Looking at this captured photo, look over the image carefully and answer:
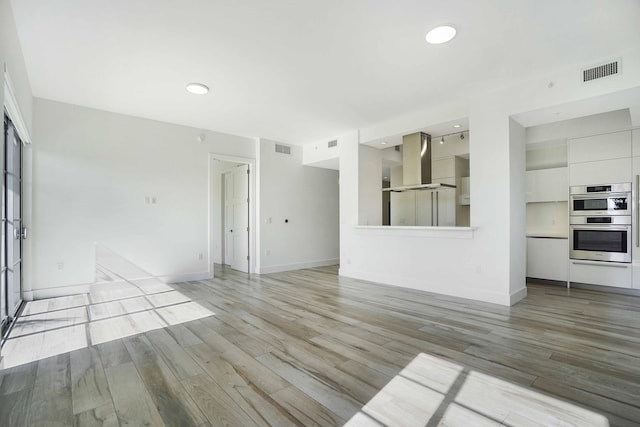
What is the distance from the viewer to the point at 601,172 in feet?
15.8

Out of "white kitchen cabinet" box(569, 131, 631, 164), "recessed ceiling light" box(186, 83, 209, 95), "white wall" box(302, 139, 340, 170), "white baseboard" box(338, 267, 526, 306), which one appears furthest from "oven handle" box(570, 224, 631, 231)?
"recessed ceiling light" box(186, 83, 209, 95)

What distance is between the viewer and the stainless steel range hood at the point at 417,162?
5199 mm

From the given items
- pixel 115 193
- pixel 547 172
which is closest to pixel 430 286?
pixel 547 172

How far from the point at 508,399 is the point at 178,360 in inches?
94.3

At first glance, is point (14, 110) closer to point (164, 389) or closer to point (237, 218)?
point (164, 389)

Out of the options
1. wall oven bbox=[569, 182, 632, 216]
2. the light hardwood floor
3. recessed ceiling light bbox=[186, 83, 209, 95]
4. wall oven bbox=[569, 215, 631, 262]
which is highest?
recessed ceiling light bbox=[186, 83, 209, 95]

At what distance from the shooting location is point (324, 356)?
2525mm

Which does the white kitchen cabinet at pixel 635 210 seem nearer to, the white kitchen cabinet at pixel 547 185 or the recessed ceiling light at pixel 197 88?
the white kitchen cabinet at pixel 547 185

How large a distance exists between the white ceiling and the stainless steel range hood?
32.2 inches

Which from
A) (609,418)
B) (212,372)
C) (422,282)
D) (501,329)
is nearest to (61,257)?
(212,372)

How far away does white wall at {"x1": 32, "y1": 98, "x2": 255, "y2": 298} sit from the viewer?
438 cm

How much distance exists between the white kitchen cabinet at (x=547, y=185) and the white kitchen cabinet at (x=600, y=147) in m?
0.33

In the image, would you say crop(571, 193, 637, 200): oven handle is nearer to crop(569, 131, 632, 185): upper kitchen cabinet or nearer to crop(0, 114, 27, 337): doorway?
crop(569, 131, 632, 185): upper kitchen cabinet

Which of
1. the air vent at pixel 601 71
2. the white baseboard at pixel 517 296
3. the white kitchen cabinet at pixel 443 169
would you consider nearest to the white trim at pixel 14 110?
the air vent at pixel 601 71
